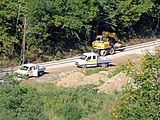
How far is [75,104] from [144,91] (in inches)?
552

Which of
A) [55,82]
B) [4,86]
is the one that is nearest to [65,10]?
[55,82]

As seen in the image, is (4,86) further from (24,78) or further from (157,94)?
(157,94)

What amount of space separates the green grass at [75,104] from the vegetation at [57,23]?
16738mm

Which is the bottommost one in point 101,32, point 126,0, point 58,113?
point 58,113

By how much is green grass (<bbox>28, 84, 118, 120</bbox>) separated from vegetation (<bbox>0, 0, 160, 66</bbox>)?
54.9ft

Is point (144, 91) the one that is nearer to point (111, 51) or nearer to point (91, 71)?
point (91, 71)

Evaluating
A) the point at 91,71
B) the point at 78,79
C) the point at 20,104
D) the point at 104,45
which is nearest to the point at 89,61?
the point at 91,71

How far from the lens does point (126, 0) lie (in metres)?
61.1

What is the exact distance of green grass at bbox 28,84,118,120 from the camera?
31906 millimetres

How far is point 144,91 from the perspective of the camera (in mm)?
19578

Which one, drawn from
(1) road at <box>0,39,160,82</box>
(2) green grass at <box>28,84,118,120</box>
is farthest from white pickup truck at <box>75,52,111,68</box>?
(2) green grass at <box>28,84,118,120</box>

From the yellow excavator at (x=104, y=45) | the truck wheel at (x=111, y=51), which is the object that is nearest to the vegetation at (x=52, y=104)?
the yellow excavator at (x=104, y=45)

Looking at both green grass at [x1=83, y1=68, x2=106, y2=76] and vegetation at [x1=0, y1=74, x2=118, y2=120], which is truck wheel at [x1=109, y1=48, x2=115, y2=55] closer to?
green grass at [x1=83, y1=68, x2=106, y2=76]

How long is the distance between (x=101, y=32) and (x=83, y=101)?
2818cm
